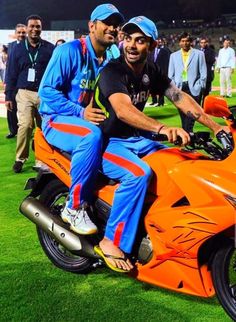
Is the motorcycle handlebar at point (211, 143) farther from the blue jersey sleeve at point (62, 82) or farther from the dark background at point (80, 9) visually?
the dark background at point (80, 9)

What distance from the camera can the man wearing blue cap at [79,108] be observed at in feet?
12.1

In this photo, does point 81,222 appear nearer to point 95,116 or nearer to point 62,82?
point 95,116

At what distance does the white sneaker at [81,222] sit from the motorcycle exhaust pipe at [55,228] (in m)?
0.12

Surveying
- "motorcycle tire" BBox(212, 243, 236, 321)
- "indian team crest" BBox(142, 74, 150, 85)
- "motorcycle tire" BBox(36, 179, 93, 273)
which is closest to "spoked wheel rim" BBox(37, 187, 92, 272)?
"motorcycle tire" BBox(36, 179, 93, 273)

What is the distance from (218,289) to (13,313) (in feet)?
4.52

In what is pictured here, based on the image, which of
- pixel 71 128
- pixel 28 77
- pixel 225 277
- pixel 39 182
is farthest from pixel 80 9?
pixel 225 277

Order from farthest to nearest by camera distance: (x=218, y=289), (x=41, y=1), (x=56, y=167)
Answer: (x=41, y=1) < (x=56, y=167) < (x=218, y=289)

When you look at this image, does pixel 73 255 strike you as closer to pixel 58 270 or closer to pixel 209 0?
pixel 58 270

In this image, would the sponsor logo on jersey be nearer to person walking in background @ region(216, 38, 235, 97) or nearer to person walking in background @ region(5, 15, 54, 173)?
person walking in background @ region(5, 15, 54, 173)

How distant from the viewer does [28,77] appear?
7664mm

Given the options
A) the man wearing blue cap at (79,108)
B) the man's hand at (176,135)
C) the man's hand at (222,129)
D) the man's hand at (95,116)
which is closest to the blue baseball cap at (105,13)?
the man wearing blue cap at (79,108)

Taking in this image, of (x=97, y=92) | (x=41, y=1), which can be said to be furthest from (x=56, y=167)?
(x=41, y=1)

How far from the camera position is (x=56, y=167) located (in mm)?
4137

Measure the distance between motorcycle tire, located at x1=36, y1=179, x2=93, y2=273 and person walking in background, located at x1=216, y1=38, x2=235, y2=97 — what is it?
15.0 metres
